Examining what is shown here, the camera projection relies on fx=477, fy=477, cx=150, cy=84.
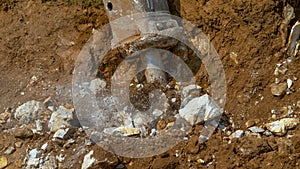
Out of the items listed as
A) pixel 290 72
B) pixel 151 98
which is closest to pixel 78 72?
pixel 151 98

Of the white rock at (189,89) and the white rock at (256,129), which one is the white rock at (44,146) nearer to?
the white rock at (189,89)

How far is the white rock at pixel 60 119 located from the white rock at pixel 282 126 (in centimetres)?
94

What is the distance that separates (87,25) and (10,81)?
553mm

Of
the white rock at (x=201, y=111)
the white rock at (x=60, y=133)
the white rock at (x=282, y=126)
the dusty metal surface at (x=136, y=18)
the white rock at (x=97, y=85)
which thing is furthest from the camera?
the white rock at (x=97, y=85)

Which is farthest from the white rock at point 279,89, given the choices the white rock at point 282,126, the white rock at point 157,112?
the white rock at point 157,112

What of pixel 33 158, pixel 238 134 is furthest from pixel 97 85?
pixel 238 134

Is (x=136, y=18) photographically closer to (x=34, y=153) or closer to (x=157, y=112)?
(x=157, y=112)

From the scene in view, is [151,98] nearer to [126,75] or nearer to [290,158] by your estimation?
[126,75]

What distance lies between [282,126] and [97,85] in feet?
3.18

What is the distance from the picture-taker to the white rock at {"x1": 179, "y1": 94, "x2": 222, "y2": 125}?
6.95ft

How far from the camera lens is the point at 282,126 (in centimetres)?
202

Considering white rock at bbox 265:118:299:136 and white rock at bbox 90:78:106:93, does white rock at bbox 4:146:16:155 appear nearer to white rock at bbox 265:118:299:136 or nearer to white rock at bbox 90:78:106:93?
white rock at bbox 90:78:106:93

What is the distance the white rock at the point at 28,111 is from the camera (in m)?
2.37

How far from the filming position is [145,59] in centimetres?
A: 243
